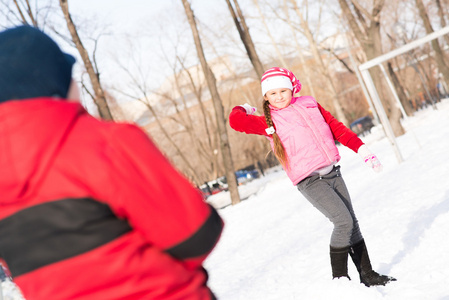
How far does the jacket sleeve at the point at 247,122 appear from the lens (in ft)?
11.4

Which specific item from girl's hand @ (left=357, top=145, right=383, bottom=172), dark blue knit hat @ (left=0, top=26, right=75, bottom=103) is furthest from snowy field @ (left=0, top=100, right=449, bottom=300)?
dark blue knit hat @ (left=0, top=26, right=75, bottom=103)

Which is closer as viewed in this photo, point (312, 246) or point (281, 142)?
point (281, 142)

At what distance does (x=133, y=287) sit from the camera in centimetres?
118

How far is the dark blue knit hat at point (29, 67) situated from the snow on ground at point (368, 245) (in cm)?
264

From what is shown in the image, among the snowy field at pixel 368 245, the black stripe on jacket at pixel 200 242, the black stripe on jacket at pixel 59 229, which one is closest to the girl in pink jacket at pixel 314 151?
the snowy field at pixel 368 245

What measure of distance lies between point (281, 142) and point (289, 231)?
3.68 m

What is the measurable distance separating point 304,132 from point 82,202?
2386mm

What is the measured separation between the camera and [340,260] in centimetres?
337

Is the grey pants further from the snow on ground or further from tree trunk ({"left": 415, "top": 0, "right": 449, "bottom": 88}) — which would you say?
tree trunk ({"left": 415, "top": 0, "right": 449, "bottom": 88})

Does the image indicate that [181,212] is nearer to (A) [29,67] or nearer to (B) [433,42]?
(A) [29,67]

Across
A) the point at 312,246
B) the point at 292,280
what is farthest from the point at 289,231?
the point at 292,280

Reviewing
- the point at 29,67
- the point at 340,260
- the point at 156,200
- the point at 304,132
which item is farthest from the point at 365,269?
the point at 29,67

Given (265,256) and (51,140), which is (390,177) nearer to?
(265,256)

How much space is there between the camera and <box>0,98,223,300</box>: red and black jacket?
3.74 feet
